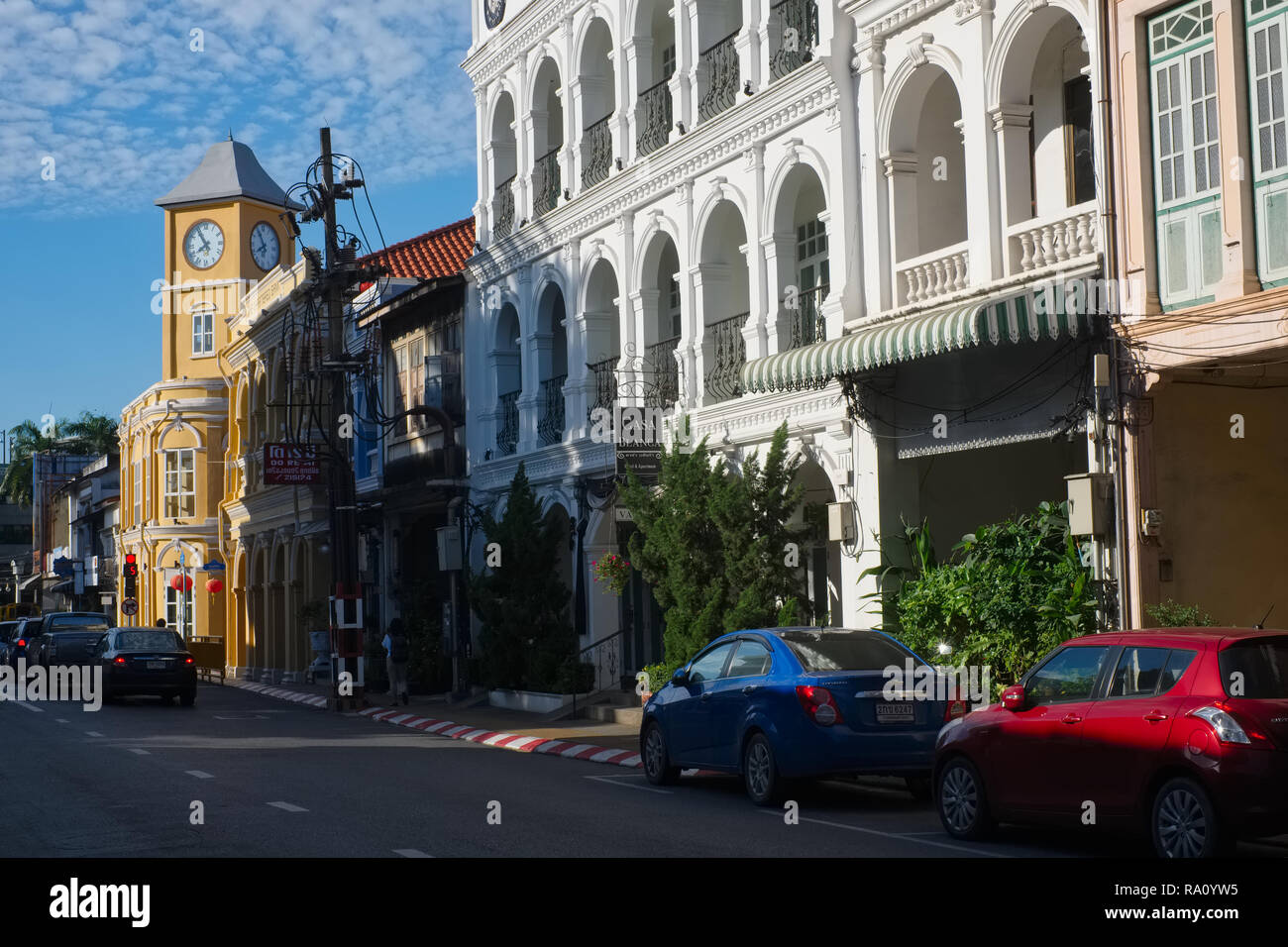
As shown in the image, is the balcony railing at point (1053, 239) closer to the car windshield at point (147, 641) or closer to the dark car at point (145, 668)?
the dark car at point (145, 668)

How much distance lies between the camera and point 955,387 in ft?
60.8

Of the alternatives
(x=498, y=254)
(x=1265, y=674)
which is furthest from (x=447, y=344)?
(x=1265, y=674)

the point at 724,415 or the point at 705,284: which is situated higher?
the point at 705,284

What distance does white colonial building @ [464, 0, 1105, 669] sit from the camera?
17.8m

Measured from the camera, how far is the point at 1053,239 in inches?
680

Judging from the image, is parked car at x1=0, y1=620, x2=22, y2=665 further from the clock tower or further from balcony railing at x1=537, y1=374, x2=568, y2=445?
balcony railing at x1=537, y1=374, x2=568, y2=445

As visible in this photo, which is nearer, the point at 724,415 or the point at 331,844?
the point at 331,844

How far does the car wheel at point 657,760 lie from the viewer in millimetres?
15961

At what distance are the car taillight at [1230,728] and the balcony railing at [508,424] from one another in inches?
839

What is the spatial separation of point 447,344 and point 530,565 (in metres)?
7.57

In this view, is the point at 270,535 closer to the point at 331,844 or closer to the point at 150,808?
the point at 150,808

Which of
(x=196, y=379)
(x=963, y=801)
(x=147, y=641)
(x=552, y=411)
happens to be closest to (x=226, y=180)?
(x=196, y=379)

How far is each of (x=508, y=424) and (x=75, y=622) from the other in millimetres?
17729

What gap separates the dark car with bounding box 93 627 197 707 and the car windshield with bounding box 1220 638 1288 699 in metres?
24.8
